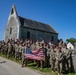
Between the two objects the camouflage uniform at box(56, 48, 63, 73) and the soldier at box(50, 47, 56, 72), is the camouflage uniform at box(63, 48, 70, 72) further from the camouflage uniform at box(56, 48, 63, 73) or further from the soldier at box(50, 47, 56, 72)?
the soldier at box(50, 47, 56, 72)

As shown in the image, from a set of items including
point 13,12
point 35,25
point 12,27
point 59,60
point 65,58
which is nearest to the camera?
point 59,60

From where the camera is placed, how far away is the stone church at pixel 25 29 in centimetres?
3944

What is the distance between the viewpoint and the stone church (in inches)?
1553

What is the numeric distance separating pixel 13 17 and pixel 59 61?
96.0 ft

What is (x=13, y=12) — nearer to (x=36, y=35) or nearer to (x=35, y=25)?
(x=35, y=25)

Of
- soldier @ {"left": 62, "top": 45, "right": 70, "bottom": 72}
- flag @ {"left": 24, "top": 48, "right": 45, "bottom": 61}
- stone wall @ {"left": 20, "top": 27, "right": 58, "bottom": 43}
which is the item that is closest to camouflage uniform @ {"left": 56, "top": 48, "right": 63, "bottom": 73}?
soldier @ {"left": 62, "top": 45, "right": 70, "bottom": 72}

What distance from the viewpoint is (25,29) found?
39.8 meters

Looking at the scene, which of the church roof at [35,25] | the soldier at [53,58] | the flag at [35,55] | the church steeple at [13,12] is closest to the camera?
the soldier at [53,58]

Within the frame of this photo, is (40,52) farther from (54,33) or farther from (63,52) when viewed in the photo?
(54,33)

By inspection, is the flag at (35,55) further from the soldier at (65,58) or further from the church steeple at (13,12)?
the church steeple at (13,12)

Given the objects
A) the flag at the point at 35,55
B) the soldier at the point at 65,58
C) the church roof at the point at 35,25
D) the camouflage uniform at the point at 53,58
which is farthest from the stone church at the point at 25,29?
the soldier at the point at 65,58

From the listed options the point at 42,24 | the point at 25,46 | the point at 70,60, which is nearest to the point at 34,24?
the point at 42,24

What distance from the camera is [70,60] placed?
49.1 ft

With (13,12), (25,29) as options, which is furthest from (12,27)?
(25,29)
